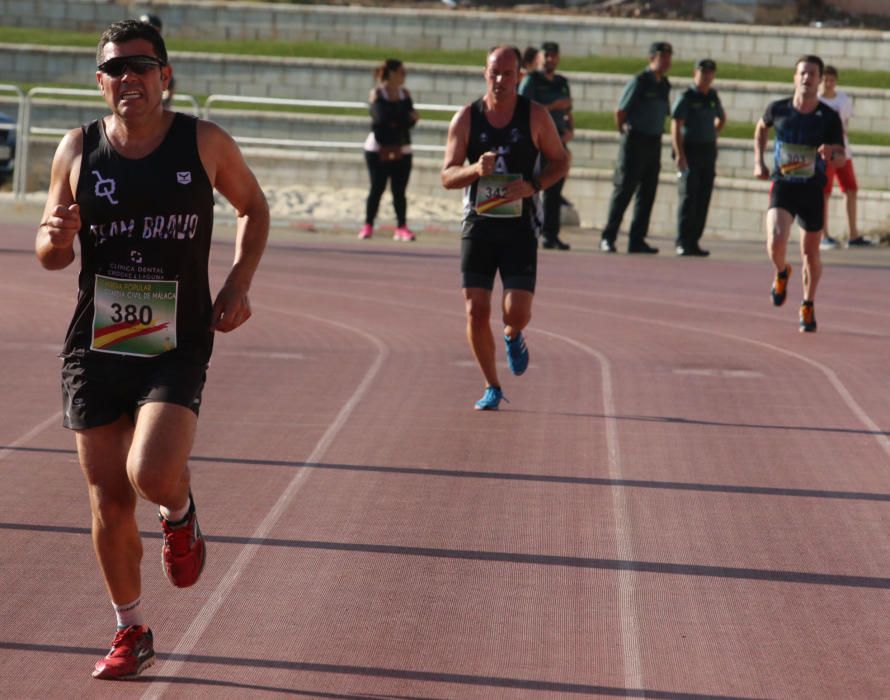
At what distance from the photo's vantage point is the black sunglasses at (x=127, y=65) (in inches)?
203

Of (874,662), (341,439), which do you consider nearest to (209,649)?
(874,662)

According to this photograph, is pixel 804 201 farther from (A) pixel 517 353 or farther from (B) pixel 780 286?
(A) pixel 517 353

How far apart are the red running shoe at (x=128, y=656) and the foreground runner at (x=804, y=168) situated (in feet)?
31.0

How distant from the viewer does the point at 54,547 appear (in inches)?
267

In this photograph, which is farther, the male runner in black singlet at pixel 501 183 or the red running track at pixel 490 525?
the male runner in black singlet at pixel 501 183

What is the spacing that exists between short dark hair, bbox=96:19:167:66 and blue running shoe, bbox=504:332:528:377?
17.2ft

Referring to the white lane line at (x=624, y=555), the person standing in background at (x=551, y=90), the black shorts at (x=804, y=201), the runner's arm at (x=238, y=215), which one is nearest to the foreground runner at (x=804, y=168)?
the black shorts at (x=804, y=201)

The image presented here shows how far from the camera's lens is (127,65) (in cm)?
517

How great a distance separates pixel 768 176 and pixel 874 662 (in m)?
9.15

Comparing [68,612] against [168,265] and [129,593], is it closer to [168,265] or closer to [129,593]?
[129,593]

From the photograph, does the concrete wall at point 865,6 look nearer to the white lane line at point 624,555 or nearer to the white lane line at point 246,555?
the white lane line at point 624,555

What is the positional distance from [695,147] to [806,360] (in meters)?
8.31

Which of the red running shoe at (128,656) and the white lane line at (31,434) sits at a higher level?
the red running shoe at (128,656)

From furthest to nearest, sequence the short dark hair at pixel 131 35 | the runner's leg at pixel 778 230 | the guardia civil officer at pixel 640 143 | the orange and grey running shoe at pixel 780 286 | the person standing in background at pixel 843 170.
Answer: the person standing in background at pixel 843 170 < the guardia civil officer at pixel 640 143 < the orange and grey running shoe at pixel 780 286 < the runner's leg at pixel 778 230 < the short dark hair at pixel 131 35
